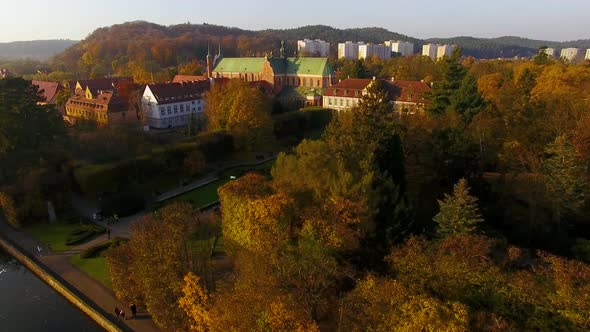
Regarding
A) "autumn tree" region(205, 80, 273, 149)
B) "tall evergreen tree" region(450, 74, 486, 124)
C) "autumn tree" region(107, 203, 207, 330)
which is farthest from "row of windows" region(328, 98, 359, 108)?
"autumn tree" region(107, 203, 207, 330)

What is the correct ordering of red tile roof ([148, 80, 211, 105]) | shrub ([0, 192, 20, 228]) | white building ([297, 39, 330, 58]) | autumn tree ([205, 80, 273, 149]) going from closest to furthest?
shrub ([0, 192, 20, 228])
autumn tree ([205, 80, 273, 149])
red tile roof ([148, 80, 211, 105])
white building ([297, 39, 330, 58])

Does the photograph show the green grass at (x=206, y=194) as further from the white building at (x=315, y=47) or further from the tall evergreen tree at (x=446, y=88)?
the white building at (x=315, y=47)

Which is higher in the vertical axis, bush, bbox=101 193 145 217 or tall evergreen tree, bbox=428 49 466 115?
tall evergreen tree, bbox=428 49 466 115

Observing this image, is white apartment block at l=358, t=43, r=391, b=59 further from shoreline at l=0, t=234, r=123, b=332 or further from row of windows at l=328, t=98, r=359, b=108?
shoreline at l=0, t=234, r=123, b=332

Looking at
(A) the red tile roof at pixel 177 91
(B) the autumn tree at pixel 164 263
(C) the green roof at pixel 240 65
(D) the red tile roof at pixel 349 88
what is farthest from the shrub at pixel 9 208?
(C) the green roof at pixel 240 65

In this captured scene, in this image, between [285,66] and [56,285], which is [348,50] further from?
[56,285]

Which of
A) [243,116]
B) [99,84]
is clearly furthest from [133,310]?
[99,84]

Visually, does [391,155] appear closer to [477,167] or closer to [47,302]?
[477,167]
